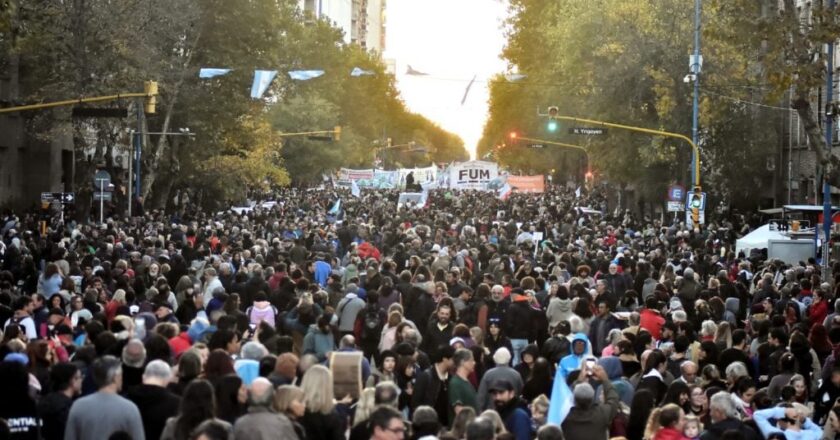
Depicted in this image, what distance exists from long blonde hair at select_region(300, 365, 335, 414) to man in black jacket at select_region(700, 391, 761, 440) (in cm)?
264

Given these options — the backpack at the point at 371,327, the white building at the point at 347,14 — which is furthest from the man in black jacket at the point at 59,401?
the white building at the point at 347,14

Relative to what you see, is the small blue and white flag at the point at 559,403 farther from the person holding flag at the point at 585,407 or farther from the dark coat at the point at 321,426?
the dark coat at the point at 321,426

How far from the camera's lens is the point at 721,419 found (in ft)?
35.5

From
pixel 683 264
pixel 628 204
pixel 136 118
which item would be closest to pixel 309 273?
pixel 683 264

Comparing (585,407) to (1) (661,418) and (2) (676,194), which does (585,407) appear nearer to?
(1) (661,418)

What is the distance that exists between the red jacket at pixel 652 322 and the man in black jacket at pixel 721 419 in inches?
243

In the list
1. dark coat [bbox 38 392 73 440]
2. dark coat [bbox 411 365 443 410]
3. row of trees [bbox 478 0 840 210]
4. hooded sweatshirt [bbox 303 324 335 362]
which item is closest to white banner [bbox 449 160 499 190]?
row of trees [bbox 478 0 840 210]

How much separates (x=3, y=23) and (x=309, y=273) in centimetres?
574

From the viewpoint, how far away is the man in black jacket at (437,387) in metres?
12.3

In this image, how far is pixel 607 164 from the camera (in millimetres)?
59375

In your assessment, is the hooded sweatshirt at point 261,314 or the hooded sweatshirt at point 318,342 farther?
the hooded sweatshirt at point 261,314

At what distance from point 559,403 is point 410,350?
155 cm

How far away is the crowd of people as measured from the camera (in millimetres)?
9797

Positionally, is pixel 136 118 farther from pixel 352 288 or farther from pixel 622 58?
pixel 352 288
